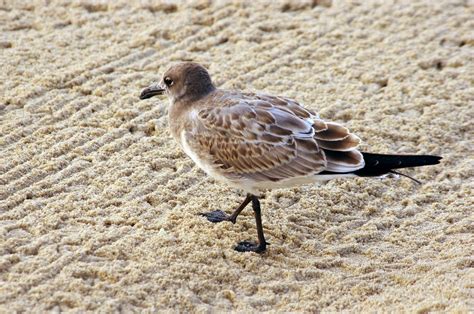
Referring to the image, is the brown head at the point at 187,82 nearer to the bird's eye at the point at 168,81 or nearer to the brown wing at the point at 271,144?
the bird's eye at the point at 168,81

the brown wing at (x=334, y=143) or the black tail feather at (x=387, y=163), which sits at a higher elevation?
the brown wing at (x=334, y=143)

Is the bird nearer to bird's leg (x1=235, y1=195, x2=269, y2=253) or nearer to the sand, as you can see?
bird's leg (x1=235, y1=195, x2=269, y2=253)

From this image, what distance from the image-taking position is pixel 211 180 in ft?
18.7

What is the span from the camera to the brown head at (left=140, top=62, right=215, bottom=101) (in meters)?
5.31

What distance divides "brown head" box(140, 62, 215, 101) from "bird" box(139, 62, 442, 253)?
0.84 feet

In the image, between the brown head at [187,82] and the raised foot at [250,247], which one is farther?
the brown head at [187,82]

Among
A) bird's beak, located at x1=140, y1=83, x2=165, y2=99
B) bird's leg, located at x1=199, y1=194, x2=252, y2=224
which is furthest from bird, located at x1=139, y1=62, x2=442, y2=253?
bird's beak, located at x1=140, y1=83, x2=165, y2=99

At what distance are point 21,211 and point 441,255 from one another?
2.44m

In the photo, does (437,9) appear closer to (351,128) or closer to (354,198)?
(351,128)

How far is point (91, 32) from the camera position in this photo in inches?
Answer: 288

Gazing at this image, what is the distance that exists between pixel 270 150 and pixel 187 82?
752mm

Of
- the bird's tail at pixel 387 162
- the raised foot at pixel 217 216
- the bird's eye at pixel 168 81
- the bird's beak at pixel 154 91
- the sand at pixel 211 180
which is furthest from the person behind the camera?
the bird's beak at pixel 154 91

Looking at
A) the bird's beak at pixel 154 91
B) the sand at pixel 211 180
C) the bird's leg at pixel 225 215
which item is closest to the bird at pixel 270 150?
the bird's leg at pixel 225 215

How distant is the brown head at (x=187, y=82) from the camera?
17.4 ft
